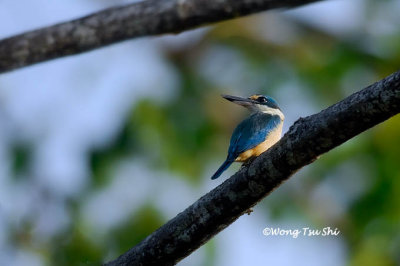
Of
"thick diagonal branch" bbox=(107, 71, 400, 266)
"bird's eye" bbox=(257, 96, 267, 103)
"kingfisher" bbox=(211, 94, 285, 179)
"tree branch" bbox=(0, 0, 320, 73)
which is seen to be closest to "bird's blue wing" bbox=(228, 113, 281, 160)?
"kingfisher" bbox=(211, 94, 285, 179)

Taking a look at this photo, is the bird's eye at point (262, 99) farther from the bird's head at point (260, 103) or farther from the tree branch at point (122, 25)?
the tree branch at point (122, 25)

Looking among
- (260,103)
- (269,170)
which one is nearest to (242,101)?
(260,103)

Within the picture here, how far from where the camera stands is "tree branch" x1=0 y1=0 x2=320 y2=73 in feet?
17.6

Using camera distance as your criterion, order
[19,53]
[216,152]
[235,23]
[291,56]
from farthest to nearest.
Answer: [235,23], [291,56], [216,152], [19,53]

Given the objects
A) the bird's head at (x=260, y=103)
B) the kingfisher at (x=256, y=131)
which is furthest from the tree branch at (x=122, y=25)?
the bird's head at (x=260, y=103)

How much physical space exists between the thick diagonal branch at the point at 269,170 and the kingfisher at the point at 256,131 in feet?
5.42

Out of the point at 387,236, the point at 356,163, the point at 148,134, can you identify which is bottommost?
the point at 387,236

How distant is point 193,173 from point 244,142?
105 cm

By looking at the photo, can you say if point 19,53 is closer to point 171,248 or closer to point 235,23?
point 171,248

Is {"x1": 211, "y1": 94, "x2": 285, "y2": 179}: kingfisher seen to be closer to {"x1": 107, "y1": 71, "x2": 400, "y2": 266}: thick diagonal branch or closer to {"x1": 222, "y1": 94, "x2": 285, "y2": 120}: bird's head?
{"x1": 222, "y1": 94, "x2": 285, "y2": 120}: bird's head

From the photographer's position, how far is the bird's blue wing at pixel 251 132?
219 inches

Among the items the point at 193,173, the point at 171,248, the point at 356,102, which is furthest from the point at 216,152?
the point at 356,102

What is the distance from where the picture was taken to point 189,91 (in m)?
6.94

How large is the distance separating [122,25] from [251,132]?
3.98 ft
